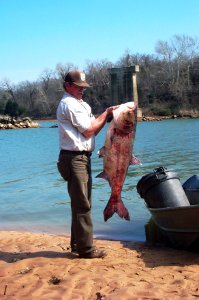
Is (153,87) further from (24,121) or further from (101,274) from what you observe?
(101,274)

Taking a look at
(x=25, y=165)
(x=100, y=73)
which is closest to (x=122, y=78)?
(x=100, y=73)

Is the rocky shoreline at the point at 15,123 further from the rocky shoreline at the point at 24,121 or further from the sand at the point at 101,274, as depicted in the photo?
the sand at the point at 101,274

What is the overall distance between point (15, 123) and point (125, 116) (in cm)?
10079

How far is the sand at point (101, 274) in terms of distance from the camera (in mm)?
5102

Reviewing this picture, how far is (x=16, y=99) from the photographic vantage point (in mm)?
133750

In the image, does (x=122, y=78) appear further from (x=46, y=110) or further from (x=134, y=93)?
(x=46, y=110)

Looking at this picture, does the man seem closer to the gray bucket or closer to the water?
the gray bucket

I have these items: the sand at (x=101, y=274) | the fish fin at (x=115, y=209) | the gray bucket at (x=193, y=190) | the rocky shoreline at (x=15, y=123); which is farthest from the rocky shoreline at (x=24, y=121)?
the fish fin at (x=115, y=209)

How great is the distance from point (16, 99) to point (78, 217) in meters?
131

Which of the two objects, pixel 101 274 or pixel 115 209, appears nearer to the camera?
pixel 101 274

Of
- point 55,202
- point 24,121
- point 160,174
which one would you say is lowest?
point 24,121

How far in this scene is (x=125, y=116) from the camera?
18.7ft

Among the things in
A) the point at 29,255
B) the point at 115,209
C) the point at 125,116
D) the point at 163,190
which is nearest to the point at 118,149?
the point at 125,116

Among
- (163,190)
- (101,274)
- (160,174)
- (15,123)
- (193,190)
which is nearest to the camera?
(101,274)
